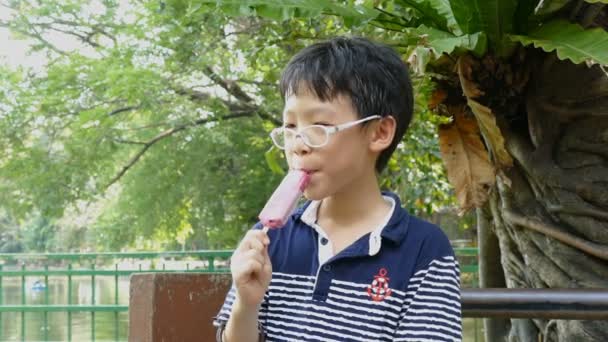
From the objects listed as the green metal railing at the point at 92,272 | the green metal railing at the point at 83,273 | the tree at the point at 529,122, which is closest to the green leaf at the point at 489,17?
the tree at the point at 529,122

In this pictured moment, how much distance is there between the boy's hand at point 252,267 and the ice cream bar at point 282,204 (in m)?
0.03

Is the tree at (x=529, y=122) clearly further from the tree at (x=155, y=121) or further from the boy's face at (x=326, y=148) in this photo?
the boy's face at (x=326, y=148)

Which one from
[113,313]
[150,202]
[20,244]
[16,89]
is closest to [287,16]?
[113,313]

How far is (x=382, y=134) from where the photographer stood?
150 centimetres

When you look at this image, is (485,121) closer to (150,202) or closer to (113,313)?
(113,313)

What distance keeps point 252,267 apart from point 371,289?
220 millimetres

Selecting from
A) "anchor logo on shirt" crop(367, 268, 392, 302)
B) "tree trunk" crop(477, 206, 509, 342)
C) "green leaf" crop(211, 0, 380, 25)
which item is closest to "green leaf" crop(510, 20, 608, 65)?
"green leaf" crop(211, 0, 380, 25)

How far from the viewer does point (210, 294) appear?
6.09 feet

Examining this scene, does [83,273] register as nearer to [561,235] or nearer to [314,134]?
[561,235]

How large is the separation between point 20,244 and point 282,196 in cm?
3950

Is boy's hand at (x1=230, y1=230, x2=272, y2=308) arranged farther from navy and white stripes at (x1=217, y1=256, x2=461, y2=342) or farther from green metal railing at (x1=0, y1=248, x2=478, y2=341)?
green metal railing at (x1=0, y1=248, x2=478, y2=341)

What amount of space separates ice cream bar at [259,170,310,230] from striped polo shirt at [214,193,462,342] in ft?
0.44

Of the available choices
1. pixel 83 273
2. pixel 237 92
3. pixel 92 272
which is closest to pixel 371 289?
pixel 92 272

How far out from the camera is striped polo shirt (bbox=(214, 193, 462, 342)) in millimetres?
1396
